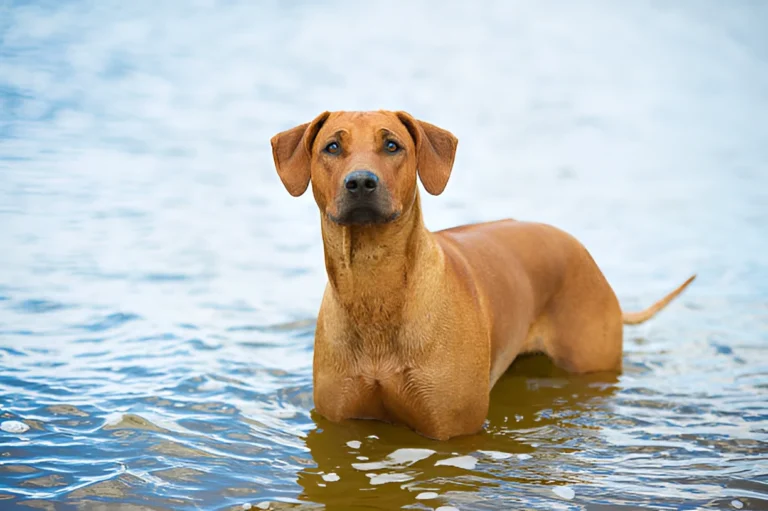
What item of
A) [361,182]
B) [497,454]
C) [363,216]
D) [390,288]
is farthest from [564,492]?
[361,182]

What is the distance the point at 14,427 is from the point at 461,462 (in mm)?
2267

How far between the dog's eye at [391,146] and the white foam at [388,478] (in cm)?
142

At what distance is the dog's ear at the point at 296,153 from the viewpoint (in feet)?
13.4

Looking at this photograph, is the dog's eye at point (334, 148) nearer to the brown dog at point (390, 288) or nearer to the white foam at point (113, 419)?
the brown dog at point (390, 288)

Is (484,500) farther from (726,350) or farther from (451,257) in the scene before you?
(726,350)

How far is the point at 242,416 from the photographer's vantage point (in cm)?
498

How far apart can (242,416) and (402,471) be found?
1.26 metres

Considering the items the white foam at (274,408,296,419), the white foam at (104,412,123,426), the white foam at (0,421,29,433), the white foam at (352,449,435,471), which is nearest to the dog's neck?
the white foam at (352,449,435,471)

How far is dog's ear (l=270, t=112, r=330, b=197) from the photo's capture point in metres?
4.09

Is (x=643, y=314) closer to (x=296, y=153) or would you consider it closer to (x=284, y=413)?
(x=284, y=413)

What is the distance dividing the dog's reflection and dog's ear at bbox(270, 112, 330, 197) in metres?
1.18

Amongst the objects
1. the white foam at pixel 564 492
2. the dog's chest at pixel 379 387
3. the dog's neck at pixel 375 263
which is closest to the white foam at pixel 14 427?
the dog's chest at pixel 379 387

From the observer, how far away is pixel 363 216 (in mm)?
3725

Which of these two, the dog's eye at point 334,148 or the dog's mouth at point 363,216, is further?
the dog's eye at point 334,148
